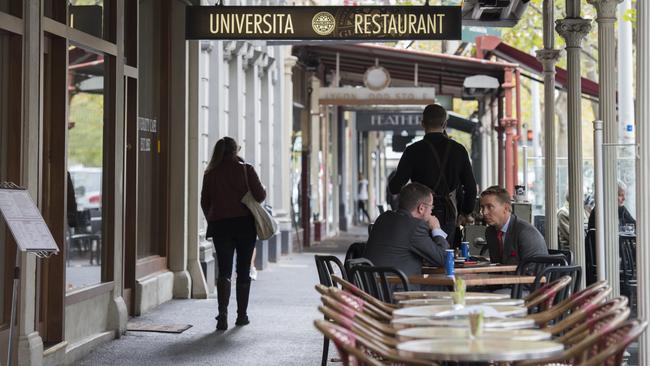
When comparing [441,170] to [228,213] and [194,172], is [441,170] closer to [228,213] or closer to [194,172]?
[228,213]

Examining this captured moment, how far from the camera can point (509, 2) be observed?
13.4 meters

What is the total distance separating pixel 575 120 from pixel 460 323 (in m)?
8.09

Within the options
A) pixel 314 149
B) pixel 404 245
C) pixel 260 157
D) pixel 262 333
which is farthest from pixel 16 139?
pixel 314 149

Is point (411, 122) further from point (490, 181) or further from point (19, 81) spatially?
point (19, 81)

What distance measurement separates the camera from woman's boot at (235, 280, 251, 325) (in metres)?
12.7

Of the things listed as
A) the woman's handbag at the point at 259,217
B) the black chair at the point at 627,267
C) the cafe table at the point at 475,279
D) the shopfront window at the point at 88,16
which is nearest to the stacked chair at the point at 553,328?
the cafe table at the point at 475,279

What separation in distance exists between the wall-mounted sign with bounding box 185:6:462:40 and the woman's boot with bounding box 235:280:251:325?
247 centimetres

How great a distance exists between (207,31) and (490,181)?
21.9 meters

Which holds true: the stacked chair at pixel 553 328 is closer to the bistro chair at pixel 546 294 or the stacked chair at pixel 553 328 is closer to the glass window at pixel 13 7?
the bistro chair at pixel 546 294

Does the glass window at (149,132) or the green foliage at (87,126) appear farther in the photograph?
the glass window at (149,132)

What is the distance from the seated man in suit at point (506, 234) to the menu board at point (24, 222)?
11.3ft

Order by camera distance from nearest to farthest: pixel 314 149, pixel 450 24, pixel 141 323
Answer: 1. pixel 450 24
2. pixel 141 323
3. pixel 314 149

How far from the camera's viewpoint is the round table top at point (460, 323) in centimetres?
571

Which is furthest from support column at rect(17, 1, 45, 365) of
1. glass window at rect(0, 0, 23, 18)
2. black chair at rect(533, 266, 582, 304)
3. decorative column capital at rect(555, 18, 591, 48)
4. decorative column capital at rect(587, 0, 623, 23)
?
decorative column capital at rect(555, 18, 591, 48)
